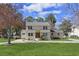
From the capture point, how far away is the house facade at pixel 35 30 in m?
3.36

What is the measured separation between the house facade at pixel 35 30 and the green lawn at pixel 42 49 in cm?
10

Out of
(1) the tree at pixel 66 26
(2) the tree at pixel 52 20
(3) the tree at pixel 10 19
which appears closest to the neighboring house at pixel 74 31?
(1) the tree at pixel 66 26

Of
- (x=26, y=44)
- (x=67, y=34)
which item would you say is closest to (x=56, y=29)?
(x=67, y=34)

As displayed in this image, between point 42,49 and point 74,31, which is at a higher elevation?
point 74,31

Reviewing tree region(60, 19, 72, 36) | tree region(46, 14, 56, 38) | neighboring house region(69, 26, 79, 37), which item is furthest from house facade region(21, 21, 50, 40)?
neighboring house region(69, 26, 79, 37)

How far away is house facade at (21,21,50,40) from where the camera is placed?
11.0 feet

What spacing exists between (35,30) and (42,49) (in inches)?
8.8

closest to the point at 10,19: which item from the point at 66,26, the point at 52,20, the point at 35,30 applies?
the point at 35,30

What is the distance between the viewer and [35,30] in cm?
336

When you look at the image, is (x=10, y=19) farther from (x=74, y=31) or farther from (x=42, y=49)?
(x=74, y=31)

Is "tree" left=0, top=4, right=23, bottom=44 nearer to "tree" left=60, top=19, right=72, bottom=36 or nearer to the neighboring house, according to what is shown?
"tree" left=60, top=19, right=72, bottom=36

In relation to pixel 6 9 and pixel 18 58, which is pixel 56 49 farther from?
pixel 6 9

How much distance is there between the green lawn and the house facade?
10 cm

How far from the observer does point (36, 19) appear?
11.0ft
